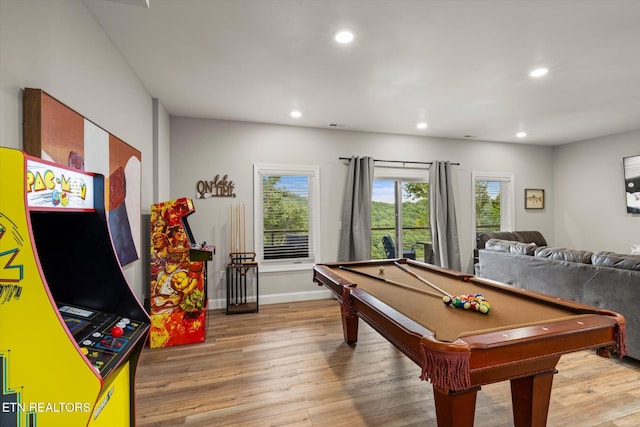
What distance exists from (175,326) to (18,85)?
2458 mm

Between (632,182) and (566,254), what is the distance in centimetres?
318

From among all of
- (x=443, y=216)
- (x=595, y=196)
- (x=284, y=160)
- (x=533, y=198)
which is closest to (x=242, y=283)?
(x=284, y=160)

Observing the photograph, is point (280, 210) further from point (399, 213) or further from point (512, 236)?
point (512, 236)

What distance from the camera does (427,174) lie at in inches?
211

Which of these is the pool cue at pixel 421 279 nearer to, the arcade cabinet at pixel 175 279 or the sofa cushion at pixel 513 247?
the sofa cushion at pixel 513 247

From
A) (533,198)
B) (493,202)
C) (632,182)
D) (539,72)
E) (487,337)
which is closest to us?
(487,337)

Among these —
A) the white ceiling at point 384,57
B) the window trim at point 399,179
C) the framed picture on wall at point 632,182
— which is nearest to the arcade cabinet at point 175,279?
the white ceiling at point 384,57

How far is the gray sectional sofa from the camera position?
2631 mm

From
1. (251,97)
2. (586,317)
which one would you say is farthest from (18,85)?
(586,317)

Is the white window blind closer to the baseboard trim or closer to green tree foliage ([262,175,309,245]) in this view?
green tree foliage ([262,175,309,245])

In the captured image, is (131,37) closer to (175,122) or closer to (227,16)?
(227,16)

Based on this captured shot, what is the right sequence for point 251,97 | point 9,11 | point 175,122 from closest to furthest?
point 9,11, point 251,97, point 175,122

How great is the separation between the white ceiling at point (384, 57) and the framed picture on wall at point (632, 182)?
38.2 inches

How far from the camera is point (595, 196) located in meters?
5.50
